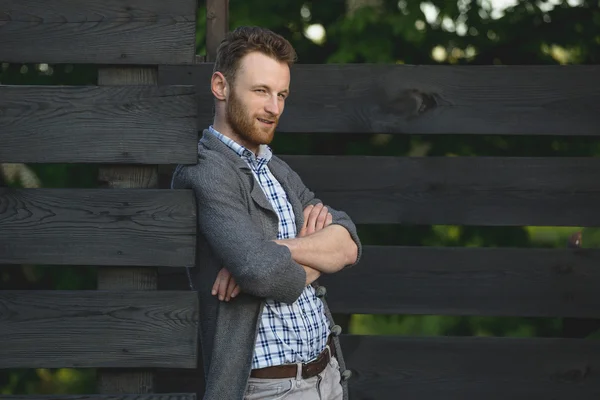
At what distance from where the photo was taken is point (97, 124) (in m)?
3.40

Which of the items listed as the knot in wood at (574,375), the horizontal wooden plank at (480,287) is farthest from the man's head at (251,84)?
the knot in wood at (574,375)

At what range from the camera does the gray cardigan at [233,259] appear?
304 centimetres

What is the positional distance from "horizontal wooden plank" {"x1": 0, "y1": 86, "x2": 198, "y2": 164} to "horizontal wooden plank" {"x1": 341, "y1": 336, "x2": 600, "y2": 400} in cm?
136

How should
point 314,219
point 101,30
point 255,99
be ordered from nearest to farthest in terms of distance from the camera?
point 255,99
point 314,219
point 101,30

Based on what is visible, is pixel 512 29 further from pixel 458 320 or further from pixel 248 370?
pixel 248 370

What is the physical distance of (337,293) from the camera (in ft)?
14.2

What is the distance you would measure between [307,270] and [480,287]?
1.34 metres

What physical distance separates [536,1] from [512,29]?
21 centimetres

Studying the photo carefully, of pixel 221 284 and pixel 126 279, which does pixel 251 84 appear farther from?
pixel 126 279

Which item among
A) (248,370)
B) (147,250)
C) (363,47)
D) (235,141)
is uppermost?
(363,47)

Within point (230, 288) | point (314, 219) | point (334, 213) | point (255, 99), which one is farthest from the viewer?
point (334, 213)

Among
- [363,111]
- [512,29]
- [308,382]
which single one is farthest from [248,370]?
[512,29]

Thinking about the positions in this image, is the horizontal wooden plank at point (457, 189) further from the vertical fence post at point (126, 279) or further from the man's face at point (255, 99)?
the man's face at point (255, 99)

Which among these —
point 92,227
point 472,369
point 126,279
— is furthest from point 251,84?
point 472,369
